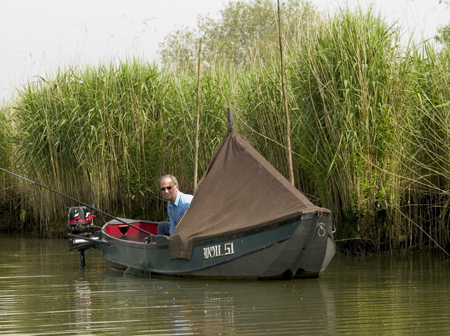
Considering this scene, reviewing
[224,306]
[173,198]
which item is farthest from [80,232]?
[224,306]

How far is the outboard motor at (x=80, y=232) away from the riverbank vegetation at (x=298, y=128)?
3.13 meters

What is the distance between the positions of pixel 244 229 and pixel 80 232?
338 cm

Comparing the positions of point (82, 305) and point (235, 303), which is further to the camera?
point (82, 305)

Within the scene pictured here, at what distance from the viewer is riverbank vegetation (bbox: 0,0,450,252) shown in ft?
35.9

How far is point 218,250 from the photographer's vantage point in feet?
28.2

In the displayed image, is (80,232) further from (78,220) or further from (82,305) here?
(82,305)

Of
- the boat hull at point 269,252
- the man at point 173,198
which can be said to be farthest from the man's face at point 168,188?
the boat hull at point 269,252

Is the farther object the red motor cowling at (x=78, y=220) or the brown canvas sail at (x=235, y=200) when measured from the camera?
the red motor cowling at (x=78, y=220)

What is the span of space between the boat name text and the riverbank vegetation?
2.75m

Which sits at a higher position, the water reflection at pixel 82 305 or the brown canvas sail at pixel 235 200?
the brown canvas sail at pixel 235 200

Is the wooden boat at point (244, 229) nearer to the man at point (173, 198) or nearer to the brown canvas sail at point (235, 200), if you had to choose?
the brown canvas sail at point (235, 200)

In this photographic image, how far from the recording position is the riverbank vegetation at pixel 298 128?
11.0m

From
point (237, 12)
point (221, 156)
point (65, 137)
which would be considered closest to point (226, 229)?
point (221, 156)

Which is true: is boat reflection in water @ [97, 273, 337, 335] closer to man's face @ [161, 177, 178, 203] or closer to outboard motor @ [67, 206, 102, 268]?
man's face @ [161, 177, 178, 203]
